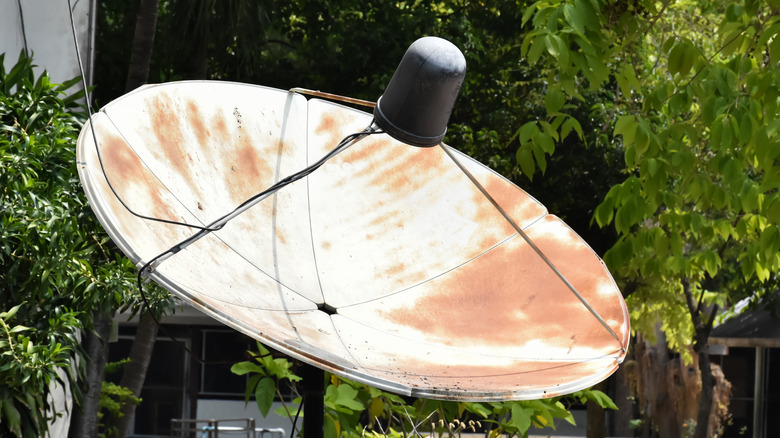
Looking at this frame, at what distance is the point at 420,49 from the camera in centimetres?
239

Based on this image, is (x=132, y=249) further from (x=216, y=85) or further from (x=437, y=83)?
(x=216, y=85)

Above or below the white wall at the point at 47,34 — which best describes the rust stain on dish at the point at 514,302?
below

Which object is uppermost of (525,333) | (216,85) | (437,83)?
(216,85)

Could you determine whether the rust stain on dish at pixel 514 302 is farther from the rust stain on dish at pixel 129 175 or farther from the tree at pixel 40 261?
the tree at pixel 40 261

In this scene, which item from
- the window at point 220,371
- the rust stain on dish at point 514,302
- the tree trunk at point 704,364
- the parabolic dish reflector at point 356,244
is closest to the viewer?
the parabolic dish reflector at point 356,244

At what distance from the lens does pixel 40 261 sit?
4.25m

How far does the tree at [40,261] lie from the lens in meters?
4.13

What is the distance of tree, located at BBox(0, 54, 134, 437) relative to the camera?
413cm

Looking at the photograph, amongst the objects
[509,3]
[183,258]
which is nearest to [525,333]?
[183,258]

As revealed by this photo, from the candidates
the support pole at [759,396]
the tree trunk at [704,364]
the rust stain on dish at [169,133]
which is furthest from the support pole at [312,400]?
the support pole at [759,396]

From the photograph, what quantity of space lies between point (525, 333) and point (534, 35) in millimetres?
1162

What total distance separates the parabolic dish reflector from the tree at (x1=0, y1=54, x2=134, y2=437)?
41.1 inches

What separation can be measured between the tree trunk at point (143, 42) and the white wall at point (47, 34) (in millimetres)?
353

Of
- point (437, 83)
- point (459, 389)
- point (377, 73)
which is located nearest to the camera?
point (437, 83)
